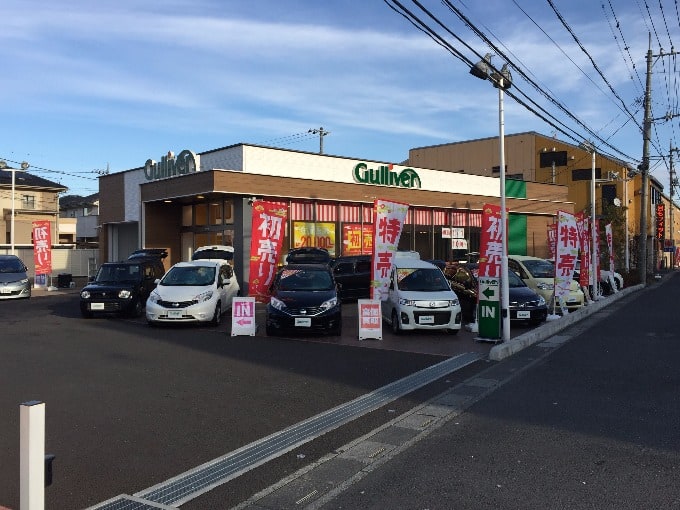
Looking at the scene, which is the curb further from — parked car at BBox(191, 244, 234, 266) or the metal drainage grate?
parked car at BBox(191, 244, 234, 266)

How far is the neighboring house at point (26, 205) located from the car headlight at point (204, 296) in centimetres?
3923

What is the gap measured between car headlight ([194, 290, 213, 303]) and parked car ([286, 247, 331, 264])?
5.96 metres

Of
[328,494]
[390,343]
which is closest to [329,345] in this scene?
[390,343]

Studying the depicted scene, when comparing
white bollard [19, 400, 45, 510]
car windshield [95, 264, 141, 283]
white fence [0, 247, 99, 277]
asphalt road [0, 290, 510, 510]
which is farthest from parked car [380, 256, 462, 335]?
white fence [0, 247, 99, 277]

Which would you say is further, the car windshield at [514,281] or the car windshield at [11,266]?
the car windshield at [11,266]

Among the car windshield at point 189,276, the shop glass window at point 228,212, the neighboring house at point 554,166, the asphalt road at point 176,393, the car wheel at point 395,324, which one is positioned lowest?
the asphalt road at point 176,393

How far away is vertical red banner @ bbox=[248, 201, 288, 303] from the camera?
1542 centimetres

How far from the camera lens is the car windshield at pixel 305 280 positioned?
13.0m

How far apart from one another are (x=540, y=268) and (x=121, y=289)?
12291 mm

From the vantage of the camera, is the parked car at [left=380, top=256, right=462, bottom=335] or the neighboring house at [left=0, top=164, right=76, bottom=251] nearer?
the parked car at [left=380, top=256, right=462, bottom=335]

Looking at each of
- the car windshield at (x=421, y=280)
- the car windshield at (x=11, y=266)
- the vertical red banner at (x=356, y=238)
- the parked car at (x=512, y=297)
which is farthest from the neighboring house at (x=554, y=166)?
the car windshield at (x=421, y=280)

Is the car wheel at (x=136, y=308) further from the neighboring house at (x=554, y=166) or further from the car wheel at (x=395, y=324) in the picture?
the neighboring house at (x=554, y=166)

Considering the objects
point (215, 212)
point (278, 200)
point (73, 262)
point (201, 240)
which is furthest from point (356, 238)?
point (73, 262)

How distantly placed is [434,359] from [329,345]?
7.65ft
